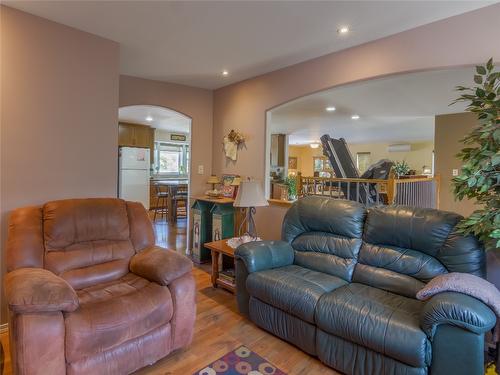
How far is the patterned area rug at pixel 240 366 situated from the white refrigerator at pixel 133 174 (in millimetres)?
5801

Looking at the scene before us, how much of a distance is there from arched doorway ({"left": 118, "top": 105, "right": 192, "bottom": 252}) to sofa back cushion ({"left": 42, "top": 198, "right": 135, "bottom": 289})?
278 cm

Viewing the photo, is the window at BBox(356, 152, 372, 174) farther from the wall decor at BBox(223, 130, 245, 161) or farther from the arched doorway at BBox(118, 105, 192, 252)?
the wall decor at BBox(223, 130, 245, 161)

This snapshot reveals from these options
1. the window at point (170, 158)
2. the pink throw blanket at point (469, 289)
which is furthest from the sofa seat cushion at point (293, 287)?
the window at point (170, 158)

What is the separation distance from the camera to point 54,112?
253 centimetres

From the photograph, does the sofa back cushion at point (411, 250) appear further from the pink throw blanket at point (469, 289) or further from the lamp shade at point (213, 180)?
the lamp shade at point (213, 180)

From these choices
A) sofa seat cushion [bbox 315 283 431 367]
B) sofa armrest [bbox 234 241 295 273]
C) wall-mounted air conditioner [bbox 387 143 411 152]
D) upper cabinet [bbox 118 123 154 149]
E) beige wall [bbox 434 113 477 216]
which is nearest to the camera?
sofa seat cushion [bbox 315 283 431 367]

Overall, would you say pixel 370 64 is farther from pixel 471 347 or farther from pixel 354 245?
pixel 471 347

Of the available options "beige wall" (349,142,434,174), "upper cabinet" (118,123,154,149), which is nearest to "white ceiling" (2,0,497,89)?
"upper cabinet" (118,123,154,149)

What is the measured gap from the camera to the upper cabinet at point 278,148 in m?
8.46

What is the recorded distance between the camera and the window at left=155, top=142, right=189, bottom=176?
858cm

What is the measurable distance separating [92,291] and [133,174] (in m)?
5.62

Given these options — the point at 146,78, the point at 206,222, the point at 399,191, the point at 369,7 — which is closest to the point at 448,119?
the point at 399,191

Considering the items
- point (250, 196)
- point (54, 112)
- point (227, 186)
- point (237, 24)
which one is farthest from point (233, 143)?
point (54, 112)

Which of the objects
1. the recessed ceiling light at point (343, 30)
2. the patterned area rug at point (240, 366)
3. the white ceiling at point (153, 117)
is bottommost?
the patterned area rug at point (240, 366)
